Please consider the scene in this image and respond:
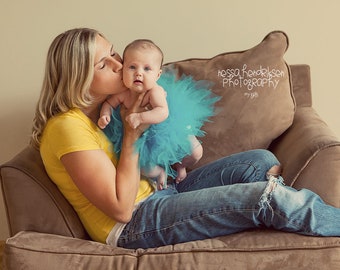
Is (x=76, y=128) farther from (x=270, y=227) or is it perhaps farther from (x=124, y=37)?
(x=124, y=37)

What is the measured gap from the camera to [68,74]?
55.9 inches

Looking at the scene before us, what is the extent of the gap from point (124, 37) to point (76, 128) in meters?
0.93

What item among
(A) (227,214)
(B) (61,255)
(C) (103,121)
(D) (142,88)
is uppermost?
(D) (142,88)

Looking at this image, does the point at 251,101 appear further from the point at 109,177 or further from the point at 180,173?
the point at 109,177

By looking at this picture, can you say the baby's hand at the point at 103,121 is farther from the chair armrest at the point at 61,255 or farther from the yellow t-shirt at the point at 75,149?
the chair armrest at the point at 61,255

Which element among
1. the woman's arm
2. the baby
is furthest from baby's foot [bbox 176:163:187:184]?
the woman's arm

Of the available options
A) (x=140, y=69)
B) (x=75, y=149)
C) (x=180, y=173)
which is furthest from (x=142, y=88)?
(x=180, y=173)

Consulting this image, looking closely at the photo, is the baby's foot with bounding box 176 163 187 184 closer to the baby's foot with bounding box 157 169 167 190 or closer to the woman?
the baby's foot with bounding box 157 169 167 190

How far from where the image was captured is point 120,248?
4.66 ft

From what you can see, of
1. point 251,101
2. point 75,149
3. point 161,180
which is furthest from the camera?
point 251,101

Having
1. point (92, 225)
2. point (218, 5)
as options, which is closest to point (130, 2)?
point (218, 5)

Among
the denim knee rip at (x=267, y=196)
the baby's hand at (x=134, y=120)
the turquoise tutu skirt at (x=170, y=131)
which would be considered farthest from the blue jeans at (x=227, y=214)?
the baby's hand at (x=134, y=120)

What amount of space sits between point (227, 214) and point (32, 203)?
1.96 feet

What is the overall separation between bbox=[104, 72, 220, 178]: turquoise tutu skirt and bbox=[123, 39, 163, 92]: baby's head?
12cm
